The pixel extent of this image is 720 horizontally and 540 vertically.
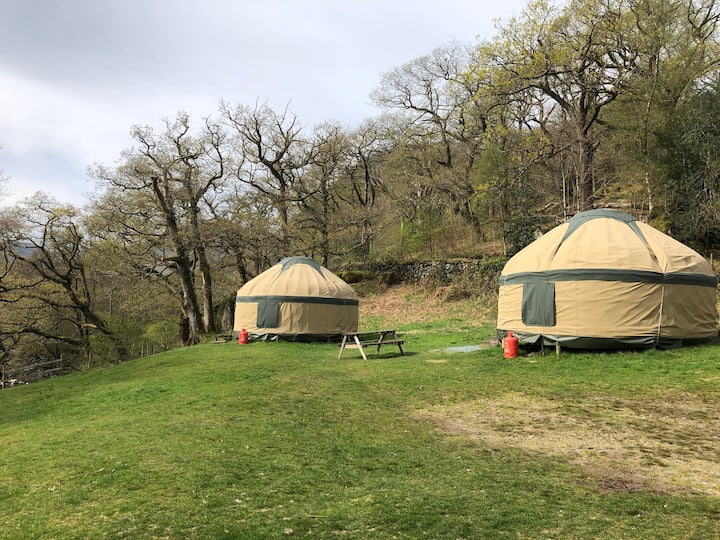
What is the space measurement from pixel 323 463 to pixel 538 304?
264 inches

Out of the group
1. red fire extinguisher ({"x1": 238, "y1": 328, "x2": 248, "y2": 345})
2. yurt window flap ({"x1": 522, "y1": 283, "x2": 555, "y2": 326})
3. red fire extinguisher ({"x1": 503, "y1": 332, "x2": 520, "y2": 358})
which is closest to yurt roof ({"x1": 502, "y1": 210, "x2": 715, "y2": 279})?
yurt window flap ({"x1": 522, "y1": 283, "x2": 555, "y2": 326})

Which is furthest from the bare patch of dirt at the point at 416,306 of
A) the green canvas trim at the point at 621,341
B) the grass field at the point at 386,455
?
the grass field at the point at 386,455

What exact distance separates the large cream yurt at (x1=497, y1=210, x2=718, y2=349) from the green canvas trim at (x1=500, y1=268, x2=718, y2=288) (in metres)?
0.02

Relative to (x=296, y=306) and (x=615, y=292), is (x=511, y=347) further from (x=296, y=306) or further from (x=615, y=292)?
(x=296, y=306)

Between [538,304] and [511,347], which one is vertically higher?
[538,304]

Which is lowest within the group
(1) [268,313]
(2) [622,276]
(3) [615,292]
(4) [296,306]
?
(1) [268,313]

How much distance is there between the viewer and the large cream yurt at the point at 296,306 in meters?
14.4

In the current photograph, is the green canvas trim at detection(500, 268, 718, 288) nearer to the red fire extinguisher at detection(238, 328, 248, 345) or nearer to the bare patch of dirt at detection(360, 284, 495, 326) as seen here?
the bare patch of dirt at detection(360, 284, 495, 326)

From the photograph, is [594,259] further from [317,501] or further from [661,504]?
[317,501]

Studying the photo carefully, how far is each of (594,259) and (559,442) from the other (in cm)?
559

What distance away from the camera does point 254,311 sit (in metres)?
15.0

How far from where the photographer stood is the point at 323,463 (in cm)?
406

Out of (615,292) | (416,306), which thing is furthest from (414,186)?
(615,292)

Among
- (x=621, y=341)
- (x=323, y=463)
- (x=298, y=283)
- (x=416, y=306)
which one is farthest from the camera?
(x=416, y=306)
